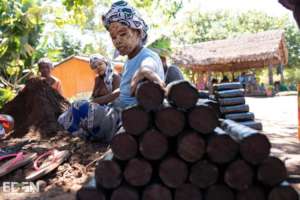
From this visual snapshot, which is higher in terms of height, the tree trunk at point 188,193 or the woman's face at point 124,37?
the woman's face at point 124,37

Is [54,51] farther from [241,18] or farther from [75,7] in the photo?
[241,18]

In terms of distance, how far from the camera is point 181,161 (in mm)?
2059

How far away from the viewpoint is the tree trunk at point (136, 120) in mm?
2055

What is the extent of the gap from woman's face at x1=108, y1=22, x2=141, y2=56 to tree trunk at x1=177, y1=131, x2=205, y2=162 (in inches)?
39.8

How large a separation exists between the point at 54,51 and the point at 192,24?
27843mm

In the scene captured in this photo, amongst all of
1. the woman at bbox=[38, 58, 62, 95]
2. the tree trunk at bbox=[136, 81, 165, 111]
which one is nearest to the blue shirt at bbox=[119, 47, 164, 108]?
the tree trunk at bbox=[136, 81, 165, 111]

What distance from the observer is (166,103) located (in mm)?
2178

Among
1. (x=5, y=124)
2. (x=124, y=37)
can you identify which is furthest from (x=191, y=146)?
(x=5, y=124)

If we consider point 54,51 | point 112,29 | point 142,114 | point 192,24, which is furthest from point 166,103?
point 192,24

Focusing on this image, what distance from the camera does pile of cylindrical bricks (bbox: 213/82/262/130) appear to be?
20.5 feet

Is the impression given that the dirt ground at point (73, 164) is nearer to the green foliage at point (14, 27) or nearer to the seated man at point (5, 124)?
the seated man at point (5, 124)

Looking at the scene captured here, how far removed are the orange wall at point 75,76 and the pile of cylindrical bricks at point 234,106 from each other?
14.0 metres

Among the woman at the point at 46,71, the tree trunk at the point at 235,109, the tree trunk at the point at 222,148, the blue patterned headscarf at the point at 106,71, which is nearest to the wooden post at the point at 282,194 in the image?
the tree trunk at the point at 222,148

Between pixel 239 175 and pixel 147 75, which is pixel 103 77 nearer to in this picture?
pixel 147 75
